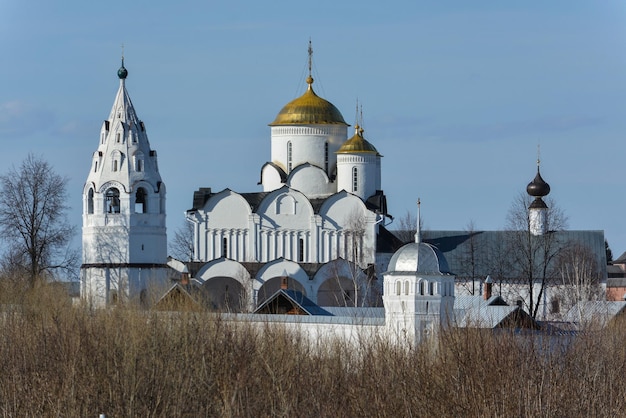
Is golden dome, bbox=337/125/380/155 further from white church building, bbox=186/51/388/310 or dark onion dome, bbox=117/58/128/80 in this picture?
dark onion dome, bbox=117/58/128/80

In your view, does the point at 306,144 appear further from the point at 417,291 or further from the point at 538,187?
the point at 417,291

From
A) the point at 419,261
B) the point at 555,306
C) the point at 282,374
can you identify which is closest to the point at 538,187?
the point at 555,306

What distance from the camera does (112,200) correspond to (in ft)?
139

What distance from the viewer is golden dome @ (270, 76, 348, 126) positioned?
48594 mm

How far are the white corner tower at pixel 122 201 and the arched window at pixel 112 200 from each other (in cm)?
2

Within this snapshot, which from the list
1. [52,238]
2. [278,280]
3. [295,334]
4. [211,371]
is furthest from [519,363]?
[278,280]

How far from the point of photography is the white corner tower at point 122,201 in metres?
41.7

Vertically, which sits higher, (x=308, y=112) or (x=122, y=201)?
(x=308, y=112)

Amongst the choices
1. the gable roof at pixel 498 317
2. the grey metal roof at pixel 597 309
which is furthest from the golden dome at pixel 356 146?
the gable roof at pixel 498 317

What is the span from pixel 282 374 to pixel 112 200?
18.3 meters

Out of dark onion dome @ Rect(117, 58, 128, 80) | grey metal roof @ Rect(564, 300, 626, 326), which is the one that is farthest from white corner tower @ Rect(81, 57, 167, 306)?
grey metal roof @ Rect(564, 300, 626, 326)

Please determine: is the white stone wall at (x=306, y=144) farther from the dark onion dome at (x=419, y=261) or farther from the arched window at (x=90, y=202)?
the dark onion dome at (x=419, y=261)

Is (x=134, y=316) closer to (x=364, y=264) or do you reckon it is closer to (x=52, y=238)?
(x=52, y=238)

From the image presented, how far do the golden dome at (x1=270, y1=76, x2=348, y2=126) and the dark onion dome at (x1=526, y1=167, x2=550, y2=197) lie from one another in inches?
203
